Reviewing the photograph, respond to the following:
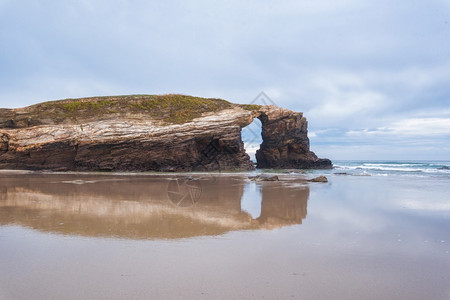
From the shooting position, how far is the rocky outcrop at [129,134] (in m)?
27.0

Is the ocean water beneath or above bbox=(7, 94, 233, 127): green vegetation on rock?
beneath

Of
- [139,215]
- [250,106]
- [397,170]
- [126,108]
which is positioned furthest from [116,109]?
[397,170]

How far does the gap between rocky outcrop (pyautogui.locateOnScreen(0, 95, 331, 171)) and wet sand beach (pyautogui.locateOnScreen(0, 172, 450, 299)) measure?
64.8 feet

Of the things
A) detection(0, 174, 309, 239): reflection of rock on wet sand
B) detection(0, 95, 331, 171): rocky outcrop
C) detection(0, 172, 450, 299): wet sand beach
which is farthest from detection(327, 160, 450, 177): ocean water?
detection(0, 174, 309, 239): reflection of rock on wet sand

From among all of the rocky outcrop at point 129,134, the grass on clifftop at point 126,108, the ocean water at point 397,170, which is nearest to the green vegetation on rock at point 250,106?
the rocky outcrop at point 129,134

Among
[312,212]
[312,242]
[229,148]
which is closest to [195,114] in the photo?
[229,148]

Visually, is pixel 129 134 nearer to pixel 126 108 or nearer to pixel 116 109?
pixel 126 108

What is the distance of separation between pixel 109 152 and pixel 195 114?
9.38 m

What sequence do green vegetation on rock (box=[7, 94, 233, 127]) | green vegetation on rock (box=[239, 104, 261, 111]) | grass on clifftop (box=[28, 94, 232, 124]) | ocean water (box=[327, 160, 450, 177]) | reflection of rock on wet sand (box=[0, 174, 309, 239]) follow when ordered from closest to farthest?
reflection of rock on wet sand (box=[0, 174, 309, 239])
ocean water (box=[327, 160, 450, 177])
green vegetation on rock (box=[7, 94, 233, 127])
grass on clifftop (box=[28, 94, 232, 124])
green vegetation on rock (box=[239, 104, 261, 111])

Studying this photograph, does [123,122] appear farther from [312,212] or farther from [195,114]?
[312,212]

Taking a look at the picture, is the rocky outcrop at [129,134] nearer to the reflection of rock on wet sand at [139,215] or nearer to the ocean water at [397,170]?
the ocean water at [397,170]

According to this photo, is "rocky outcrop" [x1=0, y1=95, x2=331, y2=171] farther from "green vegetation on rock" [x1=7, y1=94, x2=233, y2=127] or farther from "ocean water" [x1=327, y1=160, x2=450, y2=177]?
"ocean water" [x1=327, y1=160, x2=450, y2=177]

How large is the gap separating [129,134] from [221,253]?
2474 cm

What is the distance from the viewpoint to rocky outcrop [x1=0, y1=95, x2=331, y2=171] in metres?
27.0
